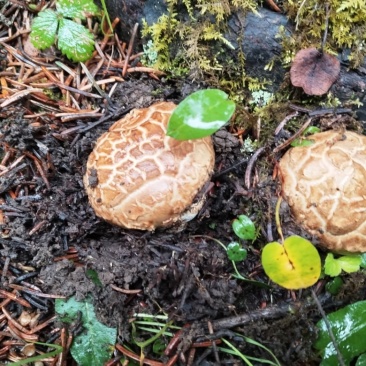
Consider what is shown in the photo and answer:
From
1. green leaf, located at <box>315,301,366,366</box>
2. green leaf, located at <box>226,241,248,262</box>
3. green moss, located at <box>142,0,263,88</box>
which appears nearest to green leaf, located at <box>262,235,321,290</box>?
green leaf, located at <box>226,241,248,262</box>

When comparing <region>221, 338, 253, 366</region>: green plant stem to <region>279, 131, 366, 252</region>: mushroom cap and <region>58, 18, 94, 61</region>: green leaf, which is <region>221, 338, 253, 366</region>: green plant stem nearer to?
<region>279, 131, 366, 252</region>: mushroom cap

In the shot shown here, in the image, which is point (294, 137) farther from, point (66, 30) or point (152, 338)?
point (66, 30)

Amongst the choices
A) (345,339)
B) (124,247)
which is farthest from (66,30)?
(345,339)

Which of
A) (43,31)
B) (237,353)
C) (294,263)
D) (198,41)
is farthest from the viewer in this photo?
(43,31)

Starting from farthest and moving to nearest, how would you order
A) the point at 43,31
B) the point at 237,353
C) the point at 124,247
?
the point at 43,31 → the point at 124,247 → the point at 237,353

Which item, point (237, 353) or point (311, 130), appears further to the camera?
point (311, 130)

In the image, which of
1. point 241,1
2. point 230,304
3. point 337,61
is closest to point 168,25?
point 241,1

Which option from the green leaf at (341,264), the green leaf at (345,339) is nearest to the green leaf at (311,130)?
the green leaf at (341,264)
